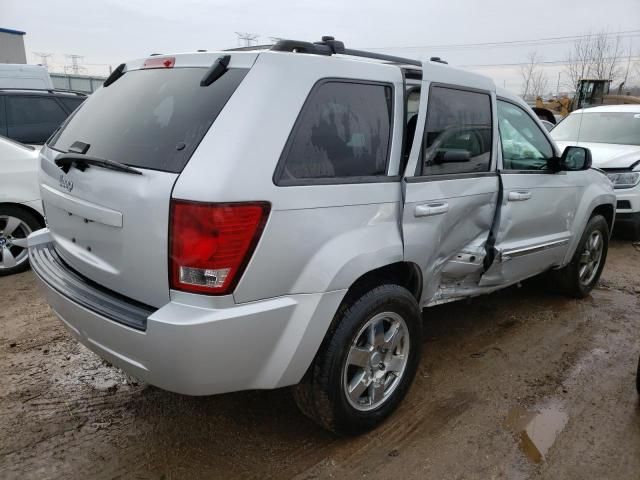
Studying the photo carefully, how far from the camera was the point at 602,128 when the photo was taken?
814 cm

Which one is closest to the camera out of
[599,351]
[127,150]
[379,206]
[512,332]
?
[127,150]

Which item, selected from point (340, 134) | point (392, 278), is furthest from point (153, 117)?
point (392, 278)

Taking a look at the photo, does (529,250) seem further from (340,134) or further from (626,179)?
(626,179)

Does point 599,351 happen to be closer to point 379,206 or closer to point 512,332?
point 512,332

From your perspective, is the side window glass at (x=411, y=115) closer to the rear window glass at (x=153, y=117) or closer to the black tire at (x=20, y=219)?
the rear window glass at (x=153, y=117)

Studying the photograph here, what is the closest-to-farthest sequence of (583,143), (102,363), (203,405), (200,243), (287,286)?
(200,243) < (287,286) < (203,405) < (102,363) < (583,143)

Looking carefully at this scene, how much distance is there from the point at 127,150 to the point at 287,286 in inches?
38.6

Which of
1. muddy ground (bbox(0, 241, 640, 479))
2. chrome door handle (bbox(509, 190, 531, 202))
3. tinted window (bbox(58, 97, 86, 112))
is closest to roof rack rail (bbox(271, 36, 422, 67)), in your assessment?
chrome door handle (bbox(509, 190, 531, 202))

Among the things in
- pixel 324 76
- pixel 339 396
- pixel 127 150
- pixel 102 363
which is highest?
pixel 324 76

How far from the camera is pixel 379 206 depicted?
2510 millimetres

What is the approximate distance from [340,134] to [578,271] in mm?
3271

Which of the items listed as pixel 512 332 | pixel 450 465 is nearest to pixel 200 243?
pixel 450 465

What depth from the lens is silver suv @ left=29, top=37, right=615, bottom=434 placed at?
2.02m

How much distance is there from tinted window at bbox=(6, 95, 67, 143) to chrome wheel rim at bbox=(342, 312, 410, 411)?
571cm
